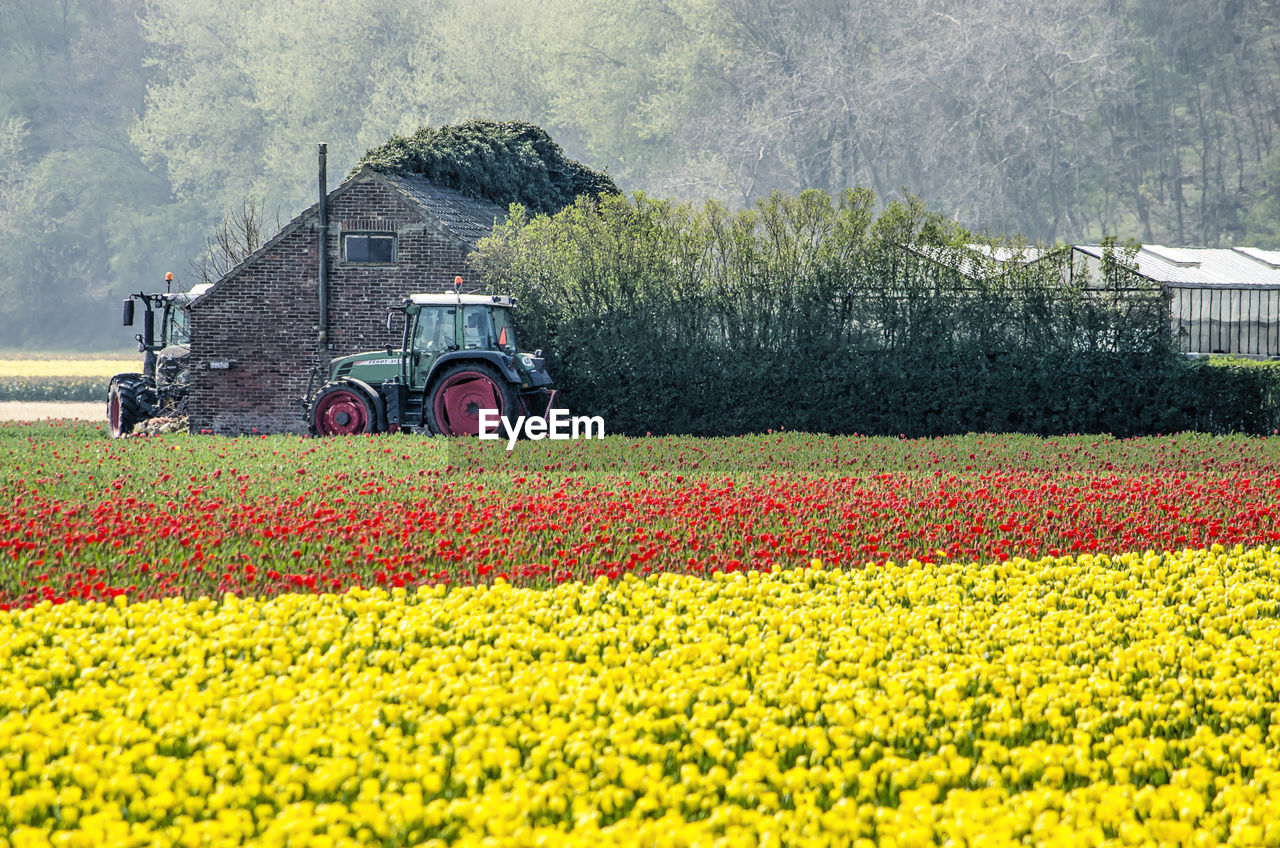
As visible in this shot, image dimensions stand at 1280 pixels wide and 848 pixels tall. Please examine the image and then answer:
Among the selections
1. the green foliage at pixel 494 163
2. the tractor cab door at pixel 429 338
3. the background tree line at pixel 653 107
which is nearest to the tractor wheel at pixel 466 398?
the tractor cab door at pixel 429 338

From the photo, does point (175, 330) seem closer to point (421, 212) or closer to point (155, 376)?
point (155, 376)

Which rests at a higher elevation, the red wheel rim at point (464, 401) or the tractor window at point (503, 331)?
the tractor window at point (503, 331)

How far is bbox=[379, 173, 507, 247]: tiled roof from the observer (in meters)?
19.5

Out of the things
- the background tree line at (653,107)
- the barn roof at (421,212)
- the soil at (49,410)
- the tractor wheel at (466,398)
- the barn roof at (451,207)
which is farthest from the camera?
the background tree line at (653,107)

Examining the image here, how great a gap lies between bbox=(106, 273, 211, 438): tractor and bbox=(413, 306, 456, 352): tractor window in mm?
4847

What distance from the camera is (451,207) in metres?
20.8

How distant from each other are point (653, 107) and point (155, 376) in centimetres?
3843

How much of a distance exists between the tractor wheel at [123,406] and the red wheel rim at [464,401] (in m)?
6.37

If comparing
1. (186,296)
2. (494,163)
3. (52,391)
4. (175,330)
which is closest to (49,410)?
(52,391)

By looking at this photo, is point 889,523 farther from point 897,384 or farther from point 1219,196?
point 1219,196

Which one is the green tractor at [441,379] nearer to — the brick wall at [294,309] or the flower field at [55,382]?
the brick wall at [294,309]

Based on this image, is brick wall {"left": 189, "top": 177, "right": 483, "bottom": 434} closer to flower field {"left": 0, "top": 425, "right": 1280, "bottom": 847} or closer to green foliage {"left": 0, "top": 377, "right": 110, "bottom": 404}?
flower field {"left": 0, "top": 425, "right": 1280, "bottom": 847}

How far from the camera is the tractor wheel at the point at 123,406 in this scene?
18359 mm

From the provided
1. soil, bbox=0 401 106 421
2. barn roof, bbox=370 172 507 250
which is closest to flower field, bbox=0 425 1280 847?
barn roof, bbox=370 172 507 250
